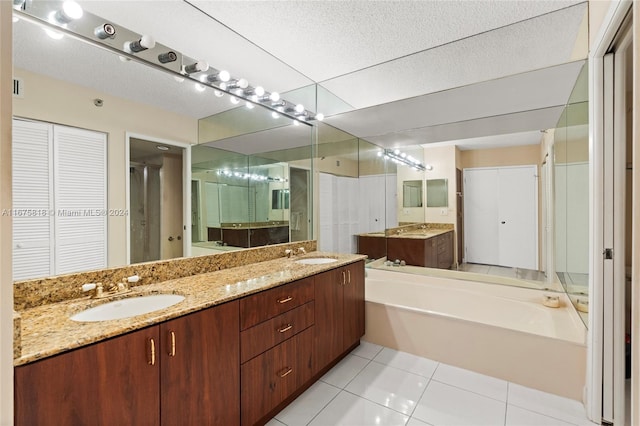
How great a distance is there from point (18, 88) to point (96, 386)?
1245 mm

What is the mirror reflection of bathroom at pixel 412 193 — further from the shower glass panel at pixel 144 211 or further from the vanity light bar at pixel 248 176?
the shower glass panel at pixel 144 211

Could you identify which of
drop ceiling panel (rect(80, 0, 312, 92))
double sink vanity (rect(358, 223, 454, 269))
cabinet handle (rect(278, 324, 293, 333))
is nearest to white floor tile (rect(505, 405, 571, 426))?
cabinet handle (rect(278, 324, 293, 333))

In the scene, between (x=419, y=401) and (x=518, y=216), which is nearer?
(x=419, y=401)

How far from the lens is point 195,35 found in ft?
6.25

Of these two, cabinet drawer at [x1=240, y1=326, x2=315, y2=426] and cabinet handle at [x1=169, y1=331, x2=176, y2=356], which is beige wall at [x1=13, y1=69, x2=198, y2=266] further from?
cabinet drawer at [x1=240, y1=326, x2=315, y2=426]

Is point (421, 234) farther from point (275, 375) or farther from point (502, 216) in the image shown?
point (275, 375)

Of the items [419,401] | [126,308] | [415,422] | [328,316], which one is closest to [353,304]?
[328,316]

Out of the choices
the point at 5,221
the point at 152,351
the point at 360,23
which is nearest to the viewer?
the point at 5,221

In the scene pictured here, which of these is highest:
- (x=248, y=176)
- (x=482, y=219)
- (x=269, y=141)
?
(x=269, y=141)

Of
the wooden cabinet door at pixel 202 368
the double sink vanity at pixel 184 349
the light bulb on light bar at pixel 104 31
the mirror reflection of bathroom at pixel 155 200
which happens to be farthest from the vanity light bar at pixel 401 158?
the wooden cabinet door at pixel 202 368

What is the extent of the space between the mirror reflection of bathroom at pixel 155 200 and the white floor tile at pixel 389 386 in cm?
153

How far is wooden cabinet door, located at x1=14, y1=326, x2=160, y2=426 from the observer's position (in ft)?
2.66

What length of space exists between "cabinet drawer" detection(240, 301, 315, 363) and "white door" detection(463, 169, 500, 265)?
13.2ft

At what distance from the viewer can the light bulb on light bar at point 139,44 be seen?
1526mm
